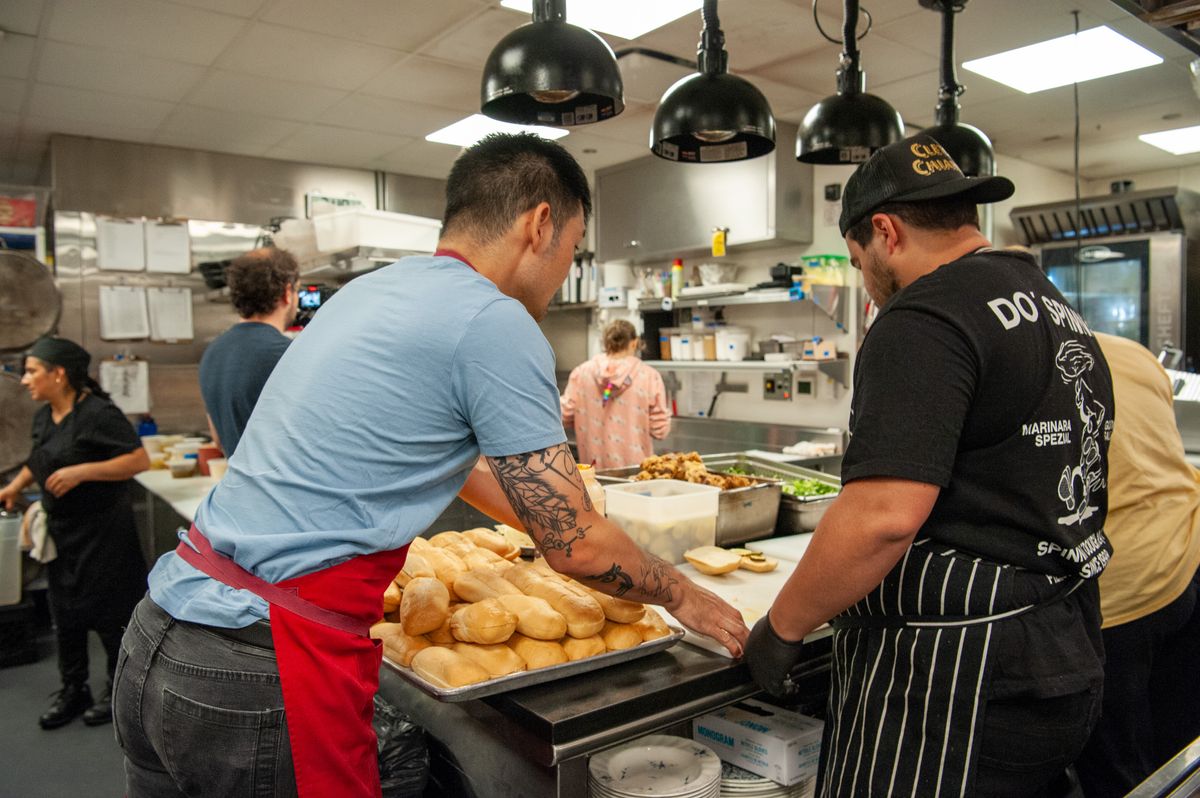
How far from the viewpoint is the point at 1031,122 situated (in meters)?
5.23

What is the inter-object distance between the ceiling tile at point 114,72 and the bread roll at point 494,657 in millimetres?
4098

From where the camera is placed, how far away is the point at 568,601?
4.83 ft

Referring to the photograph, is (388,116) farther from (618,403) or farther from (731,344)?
(731,344)

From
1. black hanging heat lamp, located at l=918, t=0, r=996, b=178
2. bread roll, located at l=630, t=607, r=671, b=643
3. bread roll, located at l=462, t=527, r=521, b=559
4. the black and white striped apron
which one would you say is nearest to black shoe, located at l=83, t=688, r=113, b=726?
bread roll, located at l=462, t=527, r=521, b=559

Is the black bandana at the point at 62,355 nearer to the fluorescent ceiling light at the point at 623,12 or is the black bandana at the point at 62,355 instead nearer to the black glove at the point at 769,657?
the fluorescent ceiling light at the point at 623,12

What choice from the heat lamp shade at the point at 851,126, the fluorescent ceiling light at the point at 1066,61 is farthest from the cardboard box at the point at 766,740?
the fluorescent ceiling light at the point at 1066,61

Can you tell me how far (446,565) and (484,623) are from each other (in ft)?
1.18

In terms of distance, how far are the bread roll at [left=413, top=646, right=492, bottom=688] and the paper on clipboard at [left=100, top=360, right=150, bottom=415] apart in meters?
5.45

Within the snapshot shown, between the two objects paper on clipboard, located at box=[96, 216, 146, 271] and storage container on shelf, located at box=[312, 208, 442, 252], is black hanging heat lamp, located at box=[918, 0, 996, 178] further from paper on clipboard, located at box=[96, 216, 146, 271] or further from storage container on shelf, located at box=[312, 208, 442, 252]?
paper on clipboard, located at box=[96, 216, 146, 271]

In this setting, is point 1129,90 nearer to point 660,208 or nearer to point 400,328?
point 660,208

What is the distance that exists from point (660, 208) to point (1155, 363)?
14.4ft

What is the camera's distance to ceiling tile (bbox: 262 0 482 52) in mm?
3512

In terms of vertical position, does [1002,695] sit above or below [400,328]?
below

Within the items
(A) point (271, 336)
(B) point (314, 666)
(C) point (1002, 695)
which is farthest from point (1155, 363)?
(A) point (271, 336)
